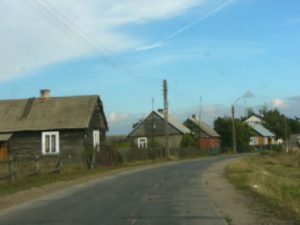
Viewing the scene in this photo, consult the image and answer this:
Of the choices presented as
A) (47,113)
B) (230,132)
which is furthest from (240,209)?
(230,132)

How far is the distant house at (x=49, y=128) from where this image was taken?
163 ft

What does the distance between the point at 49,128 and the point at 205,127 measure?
6904cm

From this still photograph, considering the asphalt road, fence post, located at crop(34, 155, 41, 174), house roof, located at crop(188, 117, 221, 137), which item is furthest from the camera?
house roof, located at crop(188, 117, 221, 137)

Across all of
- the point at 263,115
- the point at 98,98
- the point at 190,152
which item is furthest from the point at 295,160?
the point at 263,115

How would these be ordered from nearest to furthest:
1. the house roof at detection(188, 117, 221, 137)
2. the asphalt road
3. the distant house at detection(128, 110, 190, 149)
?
1. the asphalt road
2. the distant house at detection(128, 110, 190, 149)
3. the house roof at detection(188, 117, 221, 137)

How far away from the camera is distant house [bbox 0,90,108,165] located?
4962cm

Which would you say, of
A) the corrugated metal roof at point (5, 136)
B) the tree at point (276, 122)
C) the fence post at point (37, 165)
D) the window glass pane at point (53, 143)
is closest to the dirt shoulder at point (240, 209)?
the fence post at point (37, 165)

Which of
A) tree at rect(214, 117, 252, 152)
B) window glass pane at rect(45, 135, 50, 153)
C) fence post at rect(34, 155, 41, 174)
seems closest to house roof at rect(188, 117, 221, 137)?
tree at rect(214, 117, 252, 152)

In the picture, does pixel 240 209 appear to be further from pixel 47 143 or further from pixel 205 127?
pixel 205 127

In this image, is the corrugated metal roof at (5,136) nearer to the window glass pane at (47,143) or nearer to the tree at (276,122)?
the window glass pane at (47,143)

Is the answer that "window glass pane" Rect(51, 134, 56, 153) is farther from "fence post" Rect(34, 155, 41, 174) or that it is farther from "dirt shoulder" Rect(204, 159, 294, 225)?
"dirt shoulder" Rect(204, 159, 294, 225)

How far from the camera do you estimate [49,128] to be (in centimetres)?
4959

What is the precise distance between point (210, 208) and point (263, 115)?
175 metres

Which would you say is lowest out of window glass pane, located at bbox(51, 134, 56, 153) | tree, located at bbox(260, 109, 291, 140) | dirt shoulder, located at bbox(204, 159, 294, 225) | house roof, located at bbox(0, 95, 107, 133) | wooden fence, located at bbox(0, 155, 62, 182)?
dirt shoulder, located at bbox(204, 159, 294, 225)
